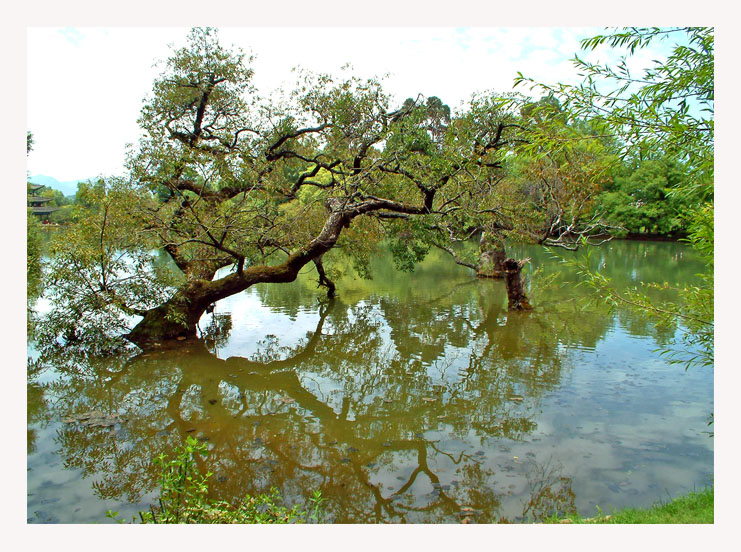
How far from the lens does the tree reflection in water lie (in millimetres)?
5719

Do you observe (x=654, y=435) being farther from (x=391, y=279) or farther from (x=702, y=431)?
(x=391, y=279)

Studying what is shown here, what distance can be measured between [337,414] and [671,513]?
4.72 meters

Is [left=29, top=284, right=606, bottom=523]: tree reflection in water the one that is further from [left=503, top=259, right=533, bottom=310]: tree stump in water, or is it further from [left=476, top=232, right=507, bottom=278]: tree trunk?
[left=476, top=232, right=507, bottom=278]: tree trunk

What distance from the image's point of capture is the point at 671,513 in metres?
4.84

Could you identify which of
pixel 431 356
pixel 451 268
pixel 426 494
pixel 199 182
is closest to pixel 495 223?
pixel 431 356

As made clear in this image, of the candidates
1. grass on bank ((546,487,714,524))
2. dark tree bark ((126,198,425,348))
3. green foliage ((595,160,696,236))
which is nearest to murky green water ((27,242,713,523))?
grass on bank ((546,487,714,524))

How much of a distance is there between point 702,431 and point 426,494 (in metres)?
4.55

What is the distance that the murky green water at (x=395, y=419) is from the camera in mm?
5645

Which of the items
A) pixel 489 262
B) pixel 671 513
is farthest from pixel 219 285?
pixel 489 262

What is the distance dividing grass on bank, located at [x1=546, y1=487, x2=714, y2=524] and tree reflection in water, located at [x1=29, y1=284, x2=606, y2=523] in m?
0.66

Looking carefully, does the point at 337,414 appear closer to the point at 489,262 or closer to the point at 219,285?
the point at 219,285

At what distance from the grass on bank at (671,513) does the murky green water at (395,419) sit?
33cm

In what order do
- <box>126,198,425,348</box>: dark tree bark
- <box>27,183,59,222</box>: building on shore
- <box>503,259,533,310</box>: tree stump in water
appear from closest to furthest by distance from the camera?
<box>126,198,425,348</box>: dark tree bark < <box>503,259,533,310</box>: tree stump in water < <box>27,183,59,222</box>: building on shore

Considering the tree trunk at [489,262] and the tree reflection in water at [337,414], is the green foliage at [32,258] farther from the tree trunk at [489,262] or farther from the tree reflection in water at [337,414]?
the tree trunk at [489,262]
